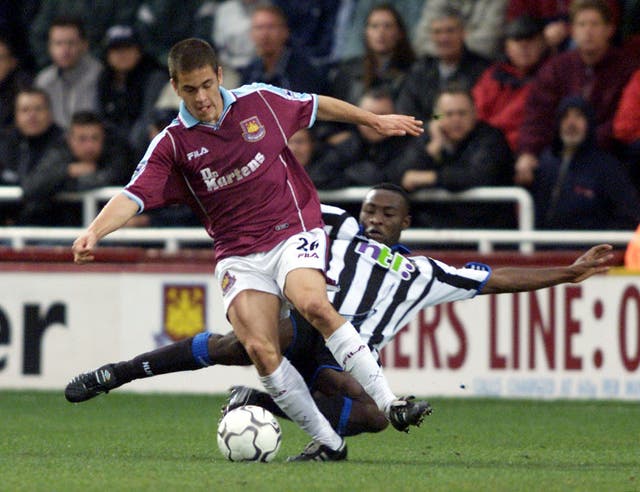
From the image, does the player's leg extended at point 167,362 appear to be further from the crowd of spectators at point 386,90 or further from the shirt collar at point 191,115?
the crowd of spectators at point 386,90

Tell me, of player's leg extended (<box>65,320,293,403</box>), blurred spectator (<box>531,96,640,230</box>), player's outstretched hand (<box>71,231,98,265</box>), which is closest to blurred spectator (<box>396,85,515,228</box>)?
blurred spectator (<box>531,96,640,230</box>)

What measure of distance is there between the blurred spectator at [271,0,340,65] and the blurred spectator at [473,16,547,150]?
1614mm

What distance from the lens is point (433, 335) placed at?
10.9m

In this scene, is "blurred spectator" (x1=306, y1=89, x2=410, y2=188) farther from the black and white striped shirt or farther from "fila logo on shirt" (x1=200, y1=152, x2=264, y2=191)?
"fila logo on shirt" (x1=200, y1=152, x2=264, y2=191)

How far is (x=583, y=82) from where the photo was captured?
11.3 meters

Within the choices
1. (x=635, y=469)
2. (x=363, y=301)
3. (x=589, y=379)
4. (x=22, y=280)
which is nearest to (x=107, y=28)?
(x=22, y=280)

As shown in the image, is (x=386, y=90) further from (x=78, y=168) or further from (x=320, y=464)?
(x=320, y=464)

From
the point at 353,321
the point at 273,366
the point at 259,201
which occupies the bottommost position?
the point at 273,366

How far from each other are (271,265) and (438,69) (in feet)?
16.1

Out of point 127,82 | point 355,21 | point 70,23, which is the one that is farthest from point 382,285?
point 70,23

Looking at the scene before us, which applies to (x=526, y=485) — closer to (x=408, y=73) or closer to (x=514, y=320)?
(x=514, y=320)

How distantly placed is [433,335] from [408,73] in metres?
2.19

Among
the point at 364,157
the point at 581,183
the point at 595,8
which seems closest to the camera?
the point at 581,183

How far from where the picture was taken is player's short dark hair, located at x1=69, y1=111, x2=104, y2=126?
11.8 meters
